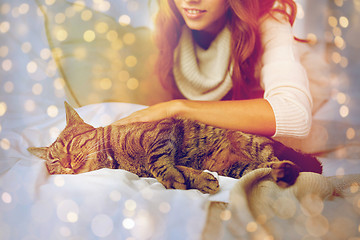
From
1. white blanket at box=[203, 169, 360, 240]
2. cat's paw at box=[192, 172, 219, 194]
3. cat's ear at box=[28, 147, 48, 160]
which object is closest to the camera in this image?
white blanket at box=[203, 169, 360, 240]

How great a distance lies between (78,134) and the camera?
0.72m

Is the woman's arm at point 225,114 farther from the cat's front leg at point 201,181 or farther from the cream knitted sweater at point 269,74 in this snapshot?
the cat's front leg at point 201,181

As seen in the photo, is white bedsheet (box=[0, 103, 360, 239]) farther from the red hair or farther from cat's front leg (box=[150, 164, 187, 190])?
the red hair

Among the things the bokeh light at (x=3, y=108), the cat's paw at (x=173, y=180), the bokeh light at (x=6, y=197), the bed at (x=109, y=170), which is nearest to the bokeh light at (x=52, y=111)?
the bed at (x=109, y=170)

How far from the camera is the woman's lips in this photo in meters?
0.73

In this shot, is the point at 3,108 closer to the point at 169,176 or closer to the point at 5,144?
the point at 5,144

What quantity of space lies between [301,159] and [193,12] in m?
0.46

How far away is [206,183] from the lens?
0.59 m

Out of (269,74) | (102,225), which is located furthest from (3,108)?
(269,74)

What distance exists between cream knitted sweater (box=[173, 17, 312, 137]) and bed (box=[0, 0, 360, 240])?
0.08 meters

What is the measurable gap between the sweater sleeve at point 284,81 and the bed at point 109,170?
0.07 metres

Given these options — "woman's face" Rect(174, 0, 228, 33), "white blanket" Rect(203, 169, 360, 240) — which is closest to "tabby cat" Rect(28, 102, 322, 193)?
"white blanket" Rect(203, 169, 360, 240)

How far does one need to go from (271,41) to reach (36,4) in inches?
25.5

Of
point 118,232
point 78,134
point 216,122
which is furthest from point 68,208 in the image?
point 216,122
